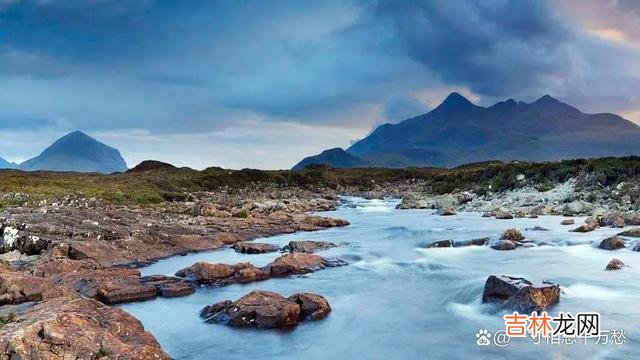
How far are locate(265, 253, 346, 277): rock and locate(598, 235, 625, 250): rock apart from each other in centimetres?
1284

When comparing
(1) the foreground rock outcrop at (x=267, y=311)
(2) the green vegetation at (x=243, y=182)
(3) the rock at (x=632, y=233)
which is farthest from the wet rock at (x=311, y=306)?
(2) the green vegetation at (x=243, y=182)

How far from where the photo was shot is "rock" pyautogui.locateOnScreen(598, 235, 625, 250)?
24844 millimetres

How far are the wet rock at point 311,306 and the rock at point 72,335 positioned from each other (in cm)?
492

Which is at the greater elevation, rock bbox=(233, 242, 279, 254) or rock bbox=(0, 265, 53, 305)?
rock bbox=(0, 265, 53, 305)

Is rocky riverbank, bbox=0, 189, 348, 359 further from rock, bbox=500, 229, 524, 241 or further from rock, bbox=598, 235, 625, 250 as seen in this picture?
rock, bbox=598, 235, 625, 250

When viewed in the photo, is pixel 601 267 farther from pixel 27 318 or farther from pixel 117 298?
pixel 27 318

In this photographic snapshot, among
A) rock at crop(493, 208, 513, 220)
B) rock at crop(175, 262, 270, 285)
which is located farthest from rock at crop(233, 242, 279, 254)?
rock at crop(493, 208, 513, 220)

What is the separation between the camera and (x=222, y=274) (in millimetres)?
20656

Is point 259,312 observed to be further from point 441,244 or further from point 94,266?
point 441,244


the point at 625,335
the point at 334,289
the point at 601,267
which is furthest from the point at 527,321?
the point at 601,267

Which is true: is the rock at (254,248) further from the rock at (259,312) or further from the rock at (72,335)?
the rock at (72,335)

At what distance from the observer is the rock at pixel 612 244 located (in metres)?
24.8

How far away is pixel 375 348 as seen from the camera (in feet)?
44.1

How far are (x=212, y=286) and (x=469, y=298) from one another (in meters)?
9.13
